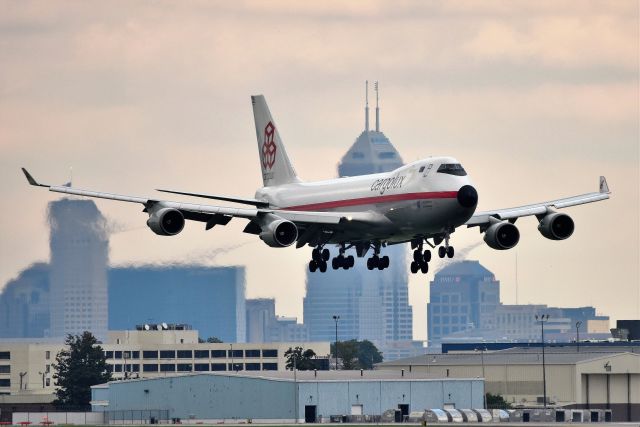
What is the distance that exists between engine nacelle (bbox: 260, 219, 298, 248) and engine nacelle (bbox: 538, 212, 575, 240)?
61.7ft

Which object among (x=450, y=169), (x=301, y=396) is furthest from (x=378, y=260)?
(x=301, y=396)

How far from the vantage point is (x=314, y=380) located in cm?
18712

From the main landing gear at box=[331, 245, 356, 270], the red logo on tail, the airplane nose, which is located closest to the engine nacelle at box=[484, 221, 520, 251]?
the airplane nose

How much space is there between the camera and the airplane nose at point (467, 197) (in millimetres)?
117312

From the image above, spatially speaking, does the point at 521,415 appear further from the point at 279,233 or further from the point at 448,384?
the point at 279,233

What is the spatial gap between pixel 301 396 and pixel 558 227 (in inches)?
2478

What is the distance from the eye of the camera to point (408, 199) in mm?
120812

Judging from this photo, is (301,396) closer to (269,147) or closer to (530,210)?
(269,147)

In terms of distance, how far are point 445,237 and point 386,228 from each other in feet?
14.3

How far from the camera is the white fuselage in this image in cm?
11862

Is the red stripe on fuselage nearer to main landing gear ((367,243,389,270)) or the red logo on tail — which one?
main landing gear ((367,243,389,270))

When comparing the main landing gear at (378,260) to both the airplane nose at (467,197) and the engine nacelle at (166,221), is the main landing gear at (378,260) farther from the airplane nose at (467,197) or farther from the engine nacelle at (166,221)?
the engine nacelle at (166,221)

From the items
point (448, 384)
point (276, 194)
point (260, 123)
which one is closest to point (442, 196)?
point (276, 194)

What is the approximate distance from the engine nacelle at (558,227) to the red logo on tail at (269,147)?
29.6 meters
